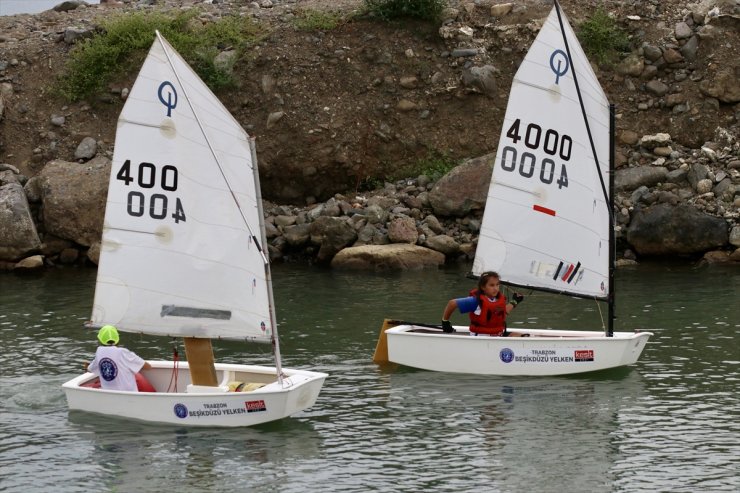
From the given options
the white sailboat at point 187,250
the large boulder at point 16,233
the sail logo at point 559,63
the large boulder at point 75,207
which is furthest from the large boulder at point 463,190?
the white sailboat at point 187,250

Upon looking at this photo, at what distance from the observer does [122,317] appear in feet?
67.8

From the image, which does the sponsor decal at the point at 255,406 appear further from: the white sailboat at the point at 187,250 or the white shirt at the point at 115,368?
the white shirt at the point at 115,368

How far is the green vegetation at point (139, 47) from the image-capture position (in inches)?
1670

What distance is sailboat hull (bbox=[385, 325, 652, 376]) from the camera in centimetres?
2330

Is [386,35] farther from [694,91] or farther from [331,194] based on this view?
[694,91]

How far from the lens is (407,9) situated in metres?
42.9

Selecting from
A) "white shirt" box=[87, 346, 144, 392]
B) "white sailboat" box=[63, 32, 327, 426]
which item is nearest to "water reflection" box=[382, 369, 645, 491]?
"white sailboat" box=[63, 32, 327, 426]

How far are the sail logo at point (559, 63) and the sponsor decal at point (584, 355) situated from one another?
527 cm

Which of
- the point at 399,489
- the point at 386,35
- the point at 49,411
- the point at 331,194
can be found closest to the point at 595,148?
the point at 399,489

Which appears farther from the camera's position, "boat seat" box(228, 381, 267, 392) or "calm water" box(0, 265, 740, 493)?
"boat seat" box(228, 381, 267, 392)

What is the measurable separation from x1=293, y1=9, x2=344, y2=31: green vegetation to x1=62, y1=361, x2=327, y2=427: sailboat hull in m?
24.7

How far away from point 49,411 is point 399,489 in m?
7.53

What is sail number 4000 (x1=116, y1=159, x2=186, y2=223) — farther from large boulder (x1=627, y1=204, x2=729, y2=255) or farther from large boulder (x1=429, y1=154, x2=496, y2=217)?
large boulder (x1=627, y1=204, x2=729, y2=255)

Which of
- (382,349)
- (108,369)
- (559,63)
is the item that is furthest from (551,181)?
(108,369)
